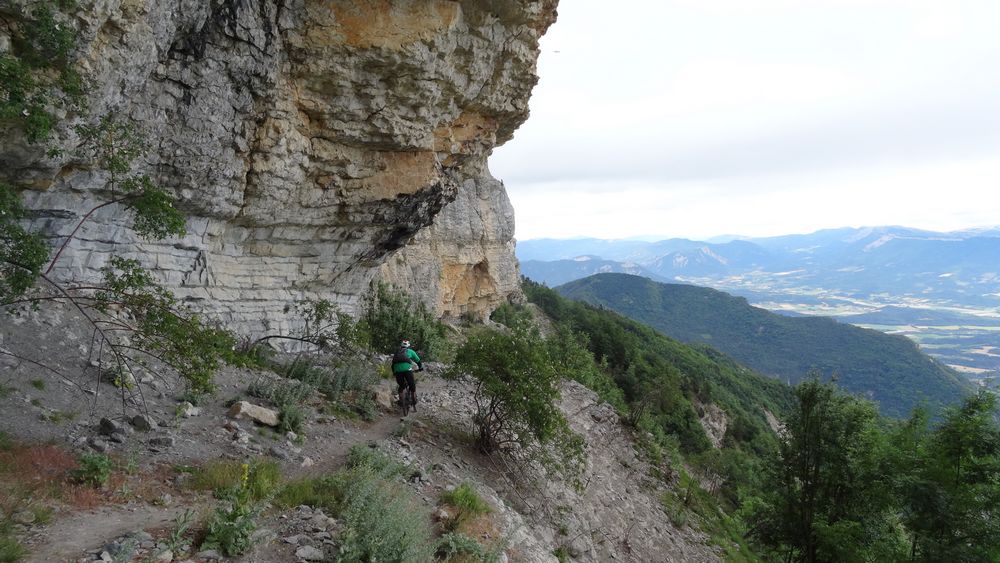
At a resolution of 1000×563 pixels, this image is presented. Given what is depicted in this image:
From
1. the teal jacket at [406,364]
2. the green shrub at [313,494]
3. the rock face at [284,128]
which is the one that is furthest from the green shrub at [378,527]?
the rock face at [284,128]

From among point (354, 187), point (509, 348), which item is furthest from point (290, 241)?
point (509, 348)

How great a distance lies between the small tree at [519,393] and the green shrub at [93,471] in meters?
6.38

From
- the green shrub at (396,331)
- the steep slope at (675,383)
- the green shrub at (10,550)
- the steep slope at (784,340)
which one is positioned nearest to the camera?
the green shrub at (10,550)

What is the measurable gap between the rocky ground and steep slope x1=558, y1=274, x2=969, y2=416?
166 ft

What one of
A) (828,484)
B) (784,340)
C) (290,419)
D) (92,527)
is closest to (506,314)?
(828,484)

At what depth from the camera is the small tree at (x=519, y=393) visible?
10.1 m

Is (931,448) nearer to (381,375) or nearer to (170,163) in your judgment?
(381,375)

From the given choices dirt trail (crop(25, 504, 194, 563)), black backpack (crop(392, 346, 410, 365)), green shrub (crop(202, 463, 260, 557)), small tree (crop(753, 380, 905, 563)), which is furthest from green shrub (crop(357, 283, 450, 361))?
green shrub (crop(202, 463, 260, 557))

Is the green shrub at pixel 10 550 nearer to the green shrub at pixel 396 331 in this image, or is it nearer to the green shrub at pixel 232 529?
the green shrub at pixel 232 529

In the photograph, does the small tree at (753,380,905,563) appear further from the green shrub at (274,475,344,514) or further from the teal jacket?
the green shrub at (274,475,344,514)

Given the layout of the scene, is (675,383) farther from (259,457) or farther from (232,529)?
(232,529)

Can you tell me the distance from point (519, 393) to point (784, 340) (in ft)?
414

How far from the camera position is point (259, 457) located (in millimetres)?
7562

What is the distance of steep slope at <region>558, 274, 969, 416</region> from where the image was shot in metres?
84.9
